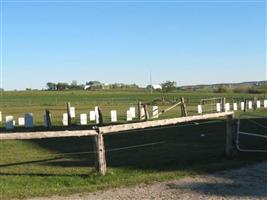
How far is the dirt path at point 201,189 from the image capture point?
29.8 feet

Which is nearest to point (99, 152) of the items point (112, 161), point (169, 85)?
point (112, 161)

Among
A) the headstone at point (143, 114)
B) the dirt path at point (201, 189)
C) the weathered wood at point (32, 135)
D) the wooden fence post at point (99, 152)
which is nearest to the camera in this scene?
the dirt path at point (201, 189)

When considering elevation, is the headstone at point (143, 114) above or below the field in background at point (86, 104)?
above

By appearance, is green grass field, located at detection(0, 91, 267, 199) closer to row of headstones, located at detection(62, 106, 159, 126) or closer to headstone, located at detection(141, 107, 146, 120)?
row of headstones, located at detection(62, 106, 159, 126)

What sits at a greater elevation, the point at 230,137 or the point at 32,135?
the point at 32,135

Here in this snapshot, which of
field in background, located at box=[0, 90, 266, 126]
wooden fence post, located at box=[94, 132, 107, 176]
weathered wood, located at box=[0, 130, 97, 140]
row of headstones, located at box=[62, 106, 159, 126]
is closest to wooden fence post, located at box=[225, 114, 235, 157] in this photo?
wooden fence post, located at box=[94, 132, 107, 176]

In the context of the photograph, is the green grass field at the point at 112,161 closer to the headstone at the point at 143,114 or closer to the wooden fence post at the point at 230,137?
the wooden fence post at the point at 230,137

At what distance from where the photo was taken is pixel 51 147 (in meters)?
18.5

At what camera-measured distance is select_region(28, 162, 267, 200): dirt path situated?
908 cm

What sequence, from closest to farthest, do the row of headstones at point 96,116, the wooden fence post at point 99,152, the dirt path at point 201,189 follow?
the dirt path at point 201,189, the wooden fence post at point 99,152, the row of headstones at point 96,116

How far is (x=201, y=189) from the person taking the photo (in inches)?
379

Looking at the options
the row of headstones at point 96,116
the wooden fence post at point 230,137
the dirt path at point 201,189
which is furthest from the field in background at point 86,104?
the dirt path at point 201,189

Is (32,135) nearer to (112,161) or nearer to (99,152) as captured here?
(99,152)

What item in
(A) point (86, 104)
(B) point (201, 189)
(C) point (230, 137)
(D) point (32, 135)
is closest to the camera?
(B) point (201, 189)
